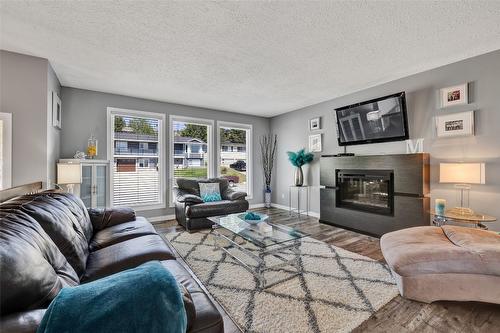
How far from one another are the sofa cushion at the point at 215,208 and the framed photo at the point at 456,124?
3362mm

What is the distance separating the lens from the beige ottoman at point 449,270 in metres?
1.85

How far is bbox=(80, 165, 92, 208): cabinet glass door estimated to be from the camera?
372 cm

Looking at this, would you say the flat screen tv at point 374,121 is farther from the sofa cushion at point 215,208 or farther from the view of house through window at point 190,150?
the view of house through window at point 190,150

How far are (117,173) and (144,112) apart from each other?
1332mm

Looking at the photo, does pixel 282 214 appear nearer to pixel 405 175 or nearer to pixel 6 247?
pixel 405 175

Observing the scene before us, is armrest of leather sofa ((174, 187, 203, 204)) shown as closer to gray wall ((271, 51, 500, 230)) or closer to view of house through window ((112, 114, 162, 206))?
view of house through window ((112, 114, 162, 206))

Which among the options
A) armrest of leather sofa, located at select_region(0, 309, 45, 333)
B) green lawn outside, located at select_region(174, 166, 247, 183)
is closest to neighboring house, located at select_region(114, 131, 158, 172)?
green lawn outside, located at select_region(174, 166, 247, 183)

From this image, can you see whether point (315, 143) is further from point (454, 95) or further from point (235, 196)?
point (454, 95)

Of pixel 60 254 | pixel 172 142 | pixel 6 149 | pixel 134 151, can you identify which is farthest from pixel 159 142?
pixel 60 254

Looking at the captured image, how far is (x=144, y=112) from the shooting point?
15.3 feet

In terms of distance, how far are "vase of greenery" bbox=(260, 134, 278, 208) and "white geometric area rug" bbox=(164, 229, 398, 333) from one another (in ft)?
10.6

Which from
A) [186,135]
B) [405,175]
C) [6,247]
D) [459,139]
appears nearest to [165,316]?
[6,247]

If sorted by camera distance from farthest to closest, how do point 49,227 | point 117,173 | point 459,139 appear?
point 117,173, point 459,139, point 49,227

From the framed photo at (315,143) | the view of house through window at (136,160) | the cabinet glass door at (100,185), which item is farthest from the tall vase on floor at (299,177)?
the cabinet glass door at (100,185)
